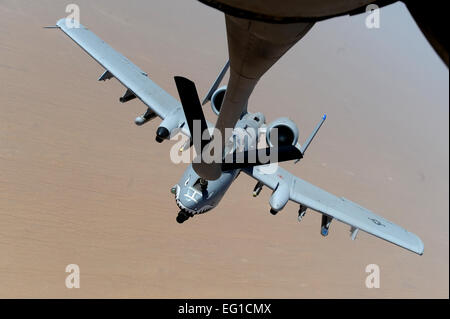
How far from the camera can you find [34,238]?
1256 cm

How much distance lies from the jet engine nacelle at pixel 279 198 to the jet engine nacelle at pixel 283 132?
143cm

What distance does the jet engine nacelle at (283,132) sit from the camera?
11.1 m

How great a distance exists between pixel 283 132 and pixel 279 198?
7.17 ft

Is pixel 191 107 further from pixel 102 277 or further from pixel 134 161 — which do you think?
pixel 134 161

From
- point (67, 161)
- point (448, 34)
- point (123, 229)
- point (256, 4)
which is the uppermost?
point (67, 161)

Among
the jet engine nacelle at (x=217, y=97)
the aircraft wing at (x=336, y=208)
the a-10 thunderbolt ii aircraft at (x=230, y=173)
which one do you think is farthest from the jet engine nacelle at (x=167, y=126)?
the aircraft wing at (x=336, y=208)

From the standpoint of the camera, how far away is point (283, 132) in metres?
11.2

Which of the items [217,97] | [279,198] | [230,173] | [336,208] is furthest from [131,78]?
[336,208]

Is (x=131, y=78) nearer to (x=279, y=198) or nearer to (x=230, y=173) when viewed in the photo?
(x=230, y=173)

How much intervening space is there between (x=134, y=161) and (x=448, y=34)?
17.0 metres

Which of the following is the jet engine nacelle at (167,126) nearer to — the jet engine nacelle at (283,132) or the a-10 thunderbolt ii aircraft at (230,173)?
the a-10 thunderbolt ii aircraft at (230,173)

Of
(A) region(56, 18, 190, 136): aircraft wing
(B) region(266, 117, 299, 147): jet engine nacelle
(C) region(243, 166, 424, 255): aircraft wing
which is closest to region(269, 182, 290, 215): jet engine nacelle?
(C) region(243, 166, 424, 255): aircraft wing

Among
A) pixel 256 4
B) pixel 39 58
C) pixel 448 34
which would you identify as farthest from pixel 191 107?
pixel 39 58

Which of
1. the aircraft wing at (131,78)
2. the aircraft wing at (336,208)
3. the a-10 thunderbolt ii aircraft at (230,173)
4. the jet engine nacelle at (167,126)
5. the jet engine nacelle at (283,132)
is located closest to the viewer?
the a-10 thunderbolt ii aircraft at (230,173)
